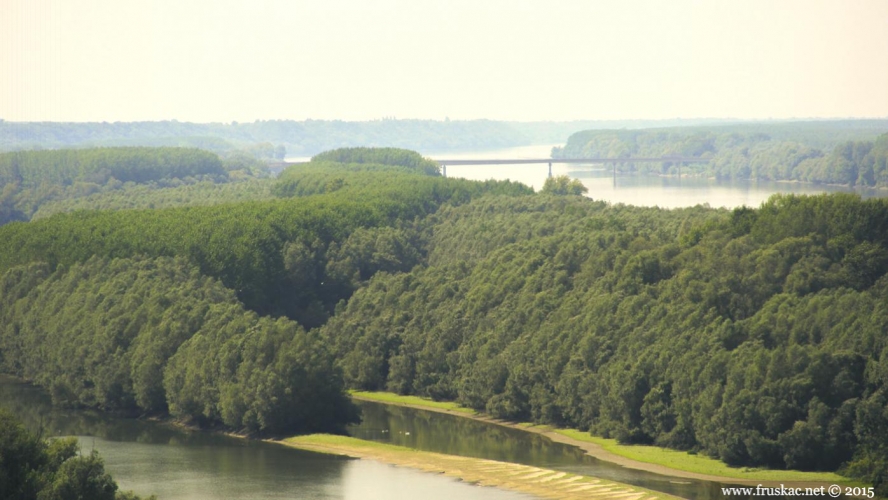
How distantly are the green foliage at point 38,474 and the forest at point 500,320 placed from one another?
1140 inches

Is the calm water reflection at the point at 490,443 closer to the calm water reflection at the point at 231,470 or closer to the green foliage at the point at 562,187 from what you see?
the calm water reflection at the point at 231,470

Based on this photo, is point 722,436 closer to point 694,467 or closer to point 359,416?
point 694,467

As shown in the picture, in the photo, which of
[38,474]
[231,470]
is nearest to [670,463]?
[231,470]

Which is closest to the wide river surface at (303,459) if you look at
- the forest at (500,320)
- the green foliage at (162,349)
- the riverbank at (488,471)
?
the riverbank at (488,471)

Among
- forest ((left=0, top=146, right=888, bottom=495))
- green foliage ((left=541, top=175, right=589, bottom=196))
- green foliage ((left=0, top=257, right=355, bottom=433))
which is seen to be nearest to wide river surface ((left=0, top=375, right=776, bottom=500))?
green foliage ((left=0, top=257, right=355, bottom=433))

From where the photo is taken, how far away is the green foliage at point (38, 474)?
56906 millimetres

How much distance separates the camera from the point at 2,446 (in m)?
57.2

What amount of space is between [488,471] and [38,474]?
85.3ft

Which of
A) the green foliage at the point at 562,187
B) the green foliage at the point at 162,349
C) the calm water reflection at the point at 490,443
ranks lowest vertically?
the calm water reflection at the point at 490,443

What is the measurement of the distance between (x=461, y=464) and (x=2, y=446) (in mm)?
28097

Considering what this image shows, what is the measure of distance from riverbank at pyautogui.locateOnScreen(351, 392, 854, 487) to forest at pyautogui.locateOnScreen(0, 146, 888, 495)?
3.26ft

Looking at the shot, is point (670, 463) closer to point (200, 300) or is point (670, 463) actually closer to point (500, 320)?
point (500, 320)

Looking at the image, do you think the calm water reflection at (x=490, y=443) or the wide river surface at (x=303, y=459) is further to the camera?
the calm water reflection at (x=490, y=443)

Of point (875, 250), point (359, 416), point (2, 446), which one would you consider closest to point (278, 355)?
point (359, 416)
